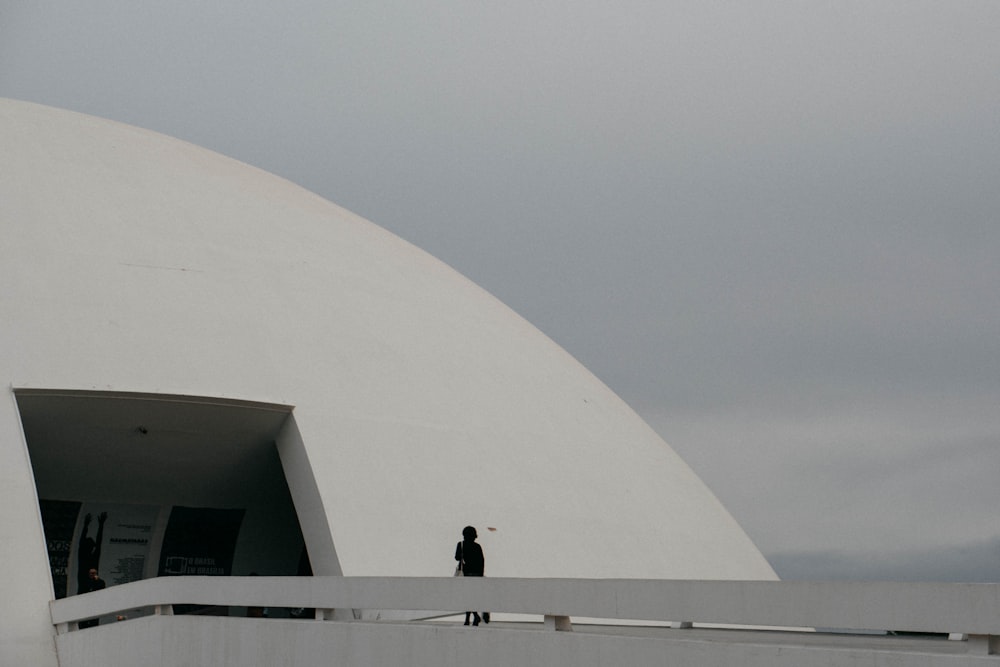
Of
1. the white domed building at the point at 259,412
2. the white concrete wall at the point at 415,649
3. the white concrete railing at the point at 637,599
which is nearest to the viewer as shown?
the white concrete railing at the point at 637,599

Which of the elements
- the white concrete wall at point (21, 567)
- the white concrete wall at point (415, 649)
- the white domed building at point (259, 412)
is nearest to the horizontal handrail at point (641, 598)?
the white concrete wall at point (415, 649)

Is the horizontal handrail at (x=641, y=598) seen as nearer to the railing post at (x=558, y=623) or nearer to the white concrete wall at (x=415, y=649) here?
the railing post at (x=558, y=623)

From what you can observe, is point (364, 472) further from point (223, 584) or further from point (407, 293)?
point (407, 293)

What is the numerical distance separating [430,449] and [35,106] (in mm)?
10163

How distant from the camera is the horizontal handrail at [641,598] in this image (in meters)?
6.16

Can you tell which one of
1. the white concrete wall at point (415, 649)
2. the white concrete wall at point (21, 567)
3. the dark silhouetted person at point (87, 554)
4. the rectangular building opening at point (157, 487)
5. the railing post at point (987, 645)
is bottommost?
the railing post at point (987, 645)

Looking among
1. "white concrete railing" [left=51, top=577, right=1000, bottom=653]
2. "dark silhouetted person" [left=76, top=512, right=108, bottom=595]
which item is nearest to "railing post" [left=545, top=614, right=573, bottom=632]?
"white concrete railing" [left=51, top=577, right=1000, bottom=653]

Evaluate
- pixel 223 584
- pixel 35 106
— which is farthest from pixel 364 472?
pixel 35 106

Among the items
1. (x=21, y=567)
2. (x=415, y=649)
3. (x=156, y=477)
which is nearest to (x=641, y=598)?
(x=415, y=649)

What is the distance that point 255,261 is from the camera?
56.0ft

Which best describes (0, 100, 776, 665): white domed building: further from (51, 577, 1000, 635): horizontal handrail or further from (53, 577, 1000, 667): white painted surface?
(51, 577, 1000, 635): horizontal handrail

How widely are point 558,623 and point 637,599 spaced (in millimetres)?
866

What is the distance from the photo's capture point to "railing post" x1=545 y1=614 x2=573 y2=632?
8.48m

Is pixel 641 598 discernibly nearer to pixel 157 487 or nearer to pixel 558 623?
pixel 558 623
